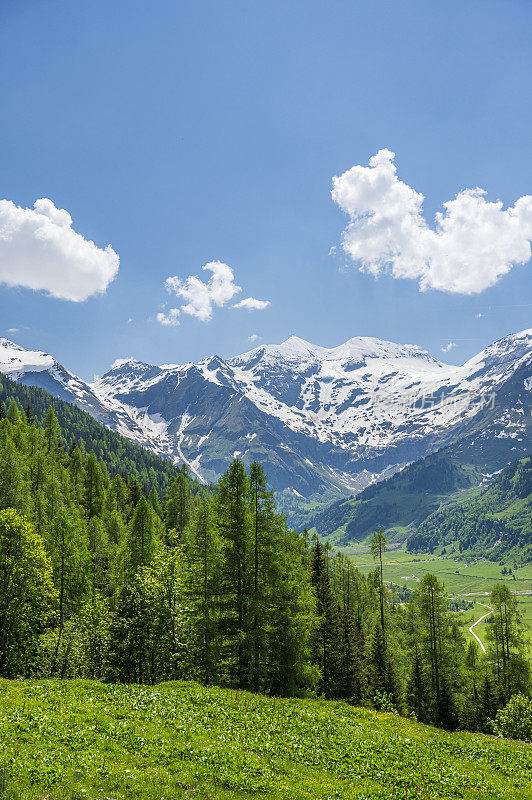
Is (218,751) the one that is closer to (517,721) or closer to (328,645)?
(328,645)

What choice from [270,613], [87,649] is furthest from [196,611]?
[87,649]

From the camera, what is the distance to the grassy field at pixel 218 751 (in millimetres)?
14875

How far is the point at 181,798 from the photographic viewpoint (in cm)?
1412

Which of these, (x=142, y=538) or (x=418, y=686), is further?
(x=142, y=538)

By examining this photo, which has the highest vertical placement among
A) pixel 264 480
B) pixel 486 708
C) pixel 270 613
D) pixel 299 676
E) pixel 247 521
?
pixel 264 480

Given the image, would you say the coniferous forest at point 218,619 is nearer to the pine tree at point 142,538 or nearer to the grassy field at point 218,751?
the pine tree at point 142,538

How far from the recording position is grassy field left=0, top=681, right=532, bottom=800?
586 inches

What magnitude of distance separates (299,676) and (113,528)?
50.6 metres

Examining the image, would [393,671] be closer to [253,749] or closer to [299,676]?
[299,676]

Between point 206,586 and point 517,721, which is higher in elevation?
point 206,586

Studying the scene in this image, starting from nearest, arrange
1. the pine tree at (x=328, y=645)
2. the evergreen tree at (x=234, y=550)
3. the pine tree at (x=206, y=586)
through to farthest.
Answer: the pine tree at (x=206, y=586) < the evergreen tree at (x=234, y=550) < the pine tree at (x=328, y=645)

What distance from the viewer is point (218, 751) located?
17547 mm

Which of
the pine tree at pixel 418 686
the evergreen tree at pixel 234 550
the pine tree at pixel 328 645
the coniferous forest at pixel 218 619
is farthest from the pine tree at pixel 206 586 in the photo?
the pine tree at pixel 418 686

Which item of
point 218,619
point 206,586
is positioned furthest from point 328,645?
point 206,586
